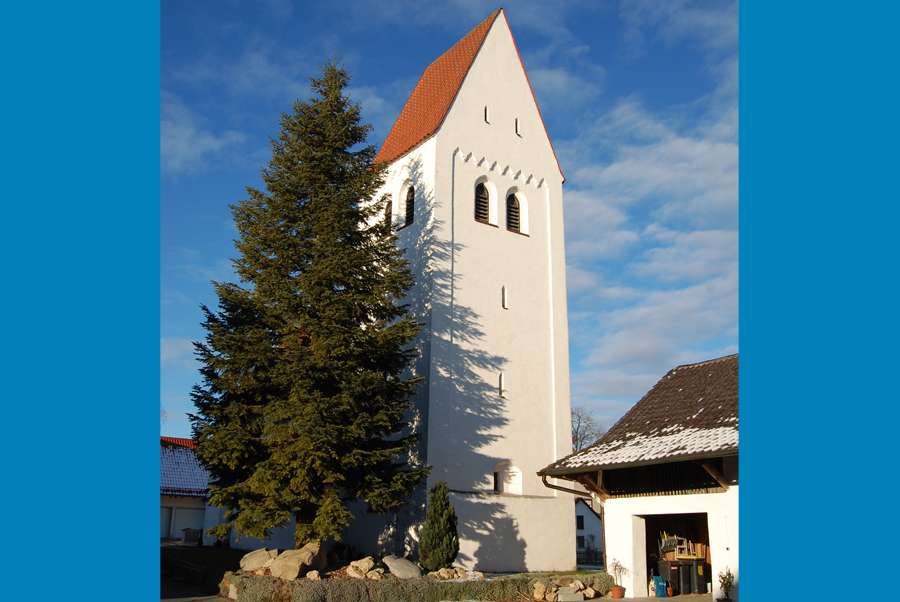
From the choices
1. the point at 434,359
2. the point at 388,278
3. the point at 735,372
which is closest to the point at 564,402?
the point at 434,359

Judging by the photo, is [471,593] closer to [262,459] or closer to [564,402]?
[262,459]

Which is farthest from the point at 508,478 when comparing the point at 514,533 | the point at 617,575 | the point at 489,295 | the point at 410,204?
the point at 410,204

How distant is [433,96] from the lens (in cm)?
2706

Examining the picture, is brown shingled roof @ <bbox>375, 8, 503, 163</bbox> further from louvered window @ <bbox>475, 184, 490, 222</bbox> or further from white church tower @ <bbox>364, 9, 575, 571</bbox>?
louvered window @ <bbox>475, 184, 490, 222</bbox>

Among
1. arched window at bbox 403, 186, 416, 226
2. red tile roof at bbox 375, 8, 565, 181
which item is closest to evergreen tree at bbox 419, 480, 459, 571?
arched window at bbox 403, 186, 416, 226

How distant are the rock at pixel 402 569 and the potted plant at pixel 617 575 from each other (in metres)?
4.52

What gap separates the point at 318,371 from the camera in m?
15.5

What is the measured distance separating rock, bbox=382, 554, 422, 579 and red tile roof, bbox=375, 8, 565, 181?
1454cm

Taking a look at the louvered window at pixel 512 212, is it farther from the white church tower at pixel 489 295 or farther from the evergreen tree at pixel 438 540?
the evergreen tree at pixel 438 540

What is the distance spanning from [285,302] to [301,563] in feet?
19.0

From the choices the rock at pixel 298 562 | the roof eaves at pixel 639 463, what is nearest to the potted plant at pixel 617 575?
the roof eaves at pixel 639 463

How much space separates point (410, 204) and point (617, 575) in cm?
1443

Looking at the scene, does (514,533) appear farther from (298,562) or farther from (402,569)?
(298,562)

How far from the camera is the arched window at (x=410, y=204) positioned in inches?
969
